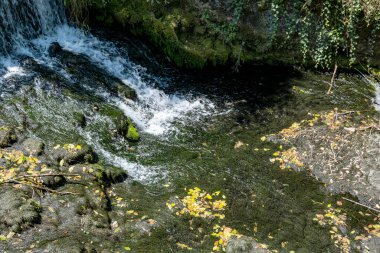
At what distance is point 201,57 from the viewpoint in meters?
9.97

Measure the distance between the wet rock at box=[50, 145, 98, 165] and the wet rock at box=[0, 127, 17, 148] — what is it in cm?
70

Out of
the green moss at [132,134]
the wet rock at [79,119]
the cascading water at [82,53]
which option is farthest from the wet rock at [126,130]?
the wet rock at [79,119]

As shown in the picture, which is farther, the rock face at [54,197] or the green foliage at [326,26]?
the green foliage at [326,26]

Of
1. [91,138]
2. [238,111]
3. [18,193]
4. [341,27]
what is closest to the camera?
[18,193]

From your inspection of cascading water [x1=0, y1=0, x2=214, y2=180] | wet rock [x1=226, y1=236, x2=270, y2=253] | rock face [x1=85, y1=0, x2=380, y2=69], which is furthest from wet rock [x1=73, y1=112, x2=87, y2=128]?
wet rock [x1=226, y1=236, x2=270, y2=253]

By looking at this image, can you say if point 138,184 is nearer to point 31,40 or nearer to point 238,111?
point 238,111

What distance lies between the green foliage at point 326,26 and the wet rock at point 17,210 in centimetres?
713

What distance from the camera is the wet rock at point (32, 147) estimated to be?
6.54 metres

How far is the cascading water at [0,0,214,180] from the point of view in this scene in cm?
842

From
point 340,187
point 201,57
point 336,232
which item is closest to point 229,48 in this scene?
point 201,57

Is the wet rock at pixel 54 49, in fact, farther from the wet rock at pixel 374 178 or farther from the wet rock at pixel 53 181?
the wet rock at pixel 374 178

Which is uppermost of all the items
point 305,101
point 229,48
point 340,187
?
point 229,48

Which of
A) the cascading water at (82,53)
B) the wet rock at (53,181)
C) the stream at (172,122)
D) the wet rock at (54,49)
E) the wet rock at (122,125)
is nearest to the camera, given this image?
the wet rock at (53,181)

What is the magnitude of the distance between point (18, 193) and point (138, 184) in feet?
6.37
